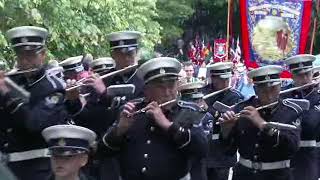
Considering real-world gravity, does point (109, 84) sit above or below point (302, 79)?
above

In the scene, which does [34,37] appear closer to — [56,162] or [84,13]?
[56,162]

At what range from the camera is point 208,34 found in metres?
40.7

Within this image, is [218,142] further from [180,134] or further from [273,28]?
[180,134]

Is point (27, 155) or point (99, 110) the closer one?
point (27, 155)

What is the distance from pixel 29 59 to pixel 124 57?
142cm

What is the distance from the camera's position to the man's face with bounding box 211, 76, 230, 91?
952 centimetres

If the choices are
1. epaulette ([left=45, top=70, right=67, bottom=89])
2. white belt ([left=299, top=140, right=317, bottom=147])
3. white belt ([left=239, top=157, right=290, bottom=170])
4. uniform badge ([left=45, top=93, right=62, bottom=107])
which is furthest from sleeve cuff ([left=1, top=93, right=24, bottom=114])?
white belt ([left=299, top=140, right=317, bottom=147])

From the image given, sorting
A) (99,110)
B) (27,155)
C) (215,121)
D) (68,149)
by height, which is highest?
(68,149)

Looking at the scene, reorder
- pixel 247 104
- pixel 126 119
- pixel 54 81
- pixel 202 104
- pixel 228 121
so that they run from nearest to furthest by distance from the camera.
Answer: pixel 126 119 < pixel 54 81 < pixel 228 121 < pixel 247 104 < pixel 202 104

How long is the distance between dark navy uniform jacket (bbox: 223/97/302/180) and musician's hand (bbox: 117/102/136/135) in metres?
1.35

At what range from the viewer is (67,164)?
5.51 meters

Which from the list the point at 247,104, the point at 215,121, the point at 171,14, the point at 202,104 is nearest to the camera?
the point at 247,104

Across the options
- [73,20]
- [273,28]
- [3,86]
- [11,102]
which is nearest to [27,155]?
[11,102]

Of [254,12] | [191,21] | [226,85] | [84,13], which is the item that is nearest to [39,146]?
[226,85]
